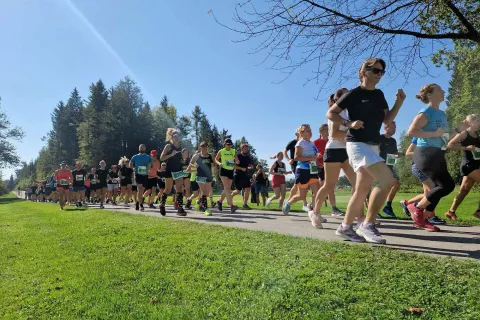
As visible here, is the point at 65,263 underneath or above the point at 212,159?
underneath

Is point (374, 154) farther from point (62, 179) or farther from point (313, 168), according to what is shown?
point (62, 179)

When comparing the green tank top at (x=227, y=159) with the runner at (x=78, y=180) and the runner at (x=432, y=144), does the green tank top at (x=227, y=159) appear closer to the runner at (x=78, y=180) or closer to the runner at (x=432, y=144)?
the runner at (x=432, y=144)

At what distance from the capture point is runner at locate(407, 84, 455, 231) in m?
5.34

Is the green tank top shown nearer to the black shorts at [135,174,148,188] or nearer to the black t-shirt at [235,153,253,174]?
the black t-shirt at [235,153,253,174]

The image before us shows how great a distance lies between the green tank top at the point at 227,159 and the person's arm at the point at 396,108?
6.31 m

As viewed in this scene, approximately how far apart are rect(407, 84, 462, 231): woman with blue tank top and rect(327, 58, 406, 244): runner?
1039mm

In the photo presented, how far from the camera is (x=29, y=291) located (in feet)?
12.3

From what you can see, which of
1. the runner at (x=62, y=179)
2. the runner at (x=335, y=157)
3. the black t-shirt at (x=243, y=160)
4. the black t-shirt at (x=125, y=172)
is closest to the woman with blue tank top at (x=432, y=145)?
the runner at (x=335, y=157)

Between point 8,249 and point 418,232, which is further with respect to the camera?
point 8,249

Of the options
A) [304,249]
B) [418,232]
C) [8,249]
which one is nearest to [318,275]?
[304,249]

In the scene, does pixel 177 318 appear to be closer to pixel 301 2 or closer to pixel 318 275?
pixel 318 275

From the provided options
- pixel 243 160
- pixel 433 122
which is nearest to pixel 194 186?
pixel 243 160

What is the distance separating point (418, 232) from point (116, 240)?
4696mm

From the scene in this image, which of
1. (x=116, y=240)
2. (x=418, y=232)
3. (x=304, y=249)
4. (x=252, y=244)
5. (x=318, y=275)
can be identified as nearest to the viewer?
(x=318, y=275)
